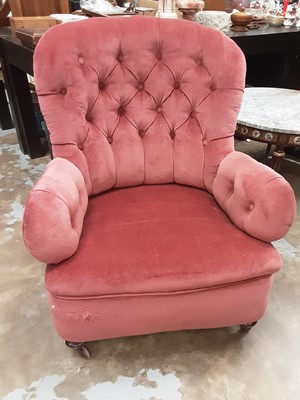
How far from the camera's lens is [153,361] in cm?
112

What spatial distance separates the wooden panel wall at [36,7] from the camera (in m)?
2.09

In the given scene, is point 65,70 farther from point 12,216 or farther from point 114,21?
point 12,216

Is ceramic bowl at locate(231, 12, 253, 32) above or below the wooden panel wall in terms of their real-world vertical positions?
below

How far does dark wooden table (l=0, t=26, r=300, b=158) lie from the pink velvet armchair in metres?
0.68

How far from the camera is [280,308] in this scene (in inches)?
51.5

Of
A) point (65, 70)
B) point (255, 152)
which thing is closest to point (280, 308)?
point (65, 70)

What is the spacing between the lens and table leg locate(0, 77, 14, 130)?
267 cm

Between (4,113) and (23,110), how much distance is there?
2.38 feet

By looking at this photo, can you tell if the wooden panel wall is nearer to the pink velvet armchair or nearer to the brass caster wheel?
Answer: the pink velvet armchair

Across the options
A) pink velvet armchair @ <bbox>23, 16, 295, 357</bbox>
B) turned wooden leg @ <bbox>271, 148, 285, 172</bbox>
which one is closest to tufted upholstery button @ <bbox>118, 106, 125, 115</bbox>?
pink velvet armchair @ <bbox>23, 16, 295, 357</bbox>

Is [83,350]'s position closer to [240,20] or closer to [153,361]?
[153,361]

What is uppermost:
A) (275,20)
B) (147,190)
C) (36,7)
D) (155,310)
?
(36,7)

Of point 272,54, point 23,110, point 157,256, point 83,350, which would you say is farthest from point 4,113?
point 157,256

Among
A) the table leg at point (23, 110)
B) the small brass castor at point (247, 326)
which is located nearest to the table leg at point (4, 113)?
the table leg at point (23, 110)
